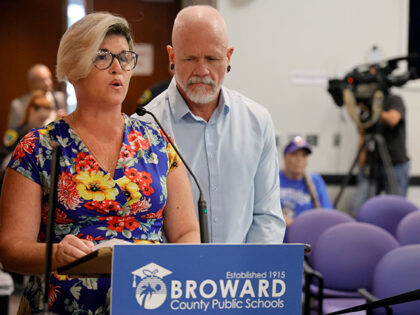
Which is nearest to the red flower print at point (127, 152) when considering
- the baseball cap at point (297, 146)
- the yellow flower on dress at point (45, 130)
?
the yellow flower on dress at point (45, 130)

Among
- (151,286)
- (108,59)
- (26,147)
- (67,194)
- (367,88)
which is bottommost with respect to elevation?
(151,286)

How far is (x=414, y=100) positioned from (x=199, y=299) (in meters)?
6.72

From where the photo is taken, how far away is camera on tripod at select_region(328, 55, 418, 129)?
6.87 meters

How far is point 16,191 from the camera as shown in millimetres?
1798

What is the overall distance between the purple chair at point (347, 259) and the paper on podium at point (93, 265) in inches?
97.8

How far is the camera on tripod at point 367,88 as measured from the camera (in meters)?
6.87

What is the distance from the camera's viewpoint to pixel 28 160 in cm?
183

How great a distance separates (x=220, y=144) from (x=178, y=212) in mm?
537

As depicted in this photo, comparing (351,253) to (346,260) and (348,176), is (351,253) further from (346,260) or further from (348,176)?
(348,176)

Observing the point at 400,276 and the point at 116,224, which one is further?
the point at 400,276

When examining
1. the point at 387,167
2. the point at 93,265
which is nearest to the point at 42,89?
the point at 387,167

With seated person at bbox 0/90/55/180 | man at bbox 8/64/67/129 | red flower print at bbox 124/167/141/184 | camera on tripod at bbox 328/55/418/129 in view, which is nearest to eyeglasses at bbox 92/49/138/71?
red flower print at bbox 124/167/141/184

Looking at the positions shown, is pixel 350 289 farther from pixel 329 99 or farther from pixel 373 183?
pixel 329 99

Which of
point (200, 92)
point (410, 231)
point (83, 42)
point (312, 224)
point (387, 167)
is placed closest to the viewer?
point (83, 42)
